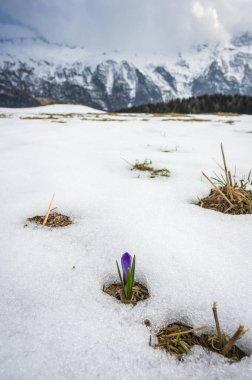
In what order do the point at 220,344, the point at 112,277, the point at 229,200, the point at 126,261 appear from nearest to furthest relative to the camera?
the point at 220,344
the point at 126,261
the point at 112,277
the point at 229,200

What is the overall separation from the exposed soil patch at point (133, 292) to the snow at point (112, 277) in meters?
0.04

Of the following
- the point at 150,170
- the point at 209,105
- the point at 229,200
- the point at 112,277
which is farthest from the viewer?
the point at 209,105

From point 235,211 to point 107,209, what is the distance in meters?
1.12

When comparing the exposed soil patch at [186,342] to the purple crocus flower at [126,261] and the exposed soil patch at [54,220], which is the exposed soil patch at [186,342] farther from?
the exposed soil patch at [54,220]

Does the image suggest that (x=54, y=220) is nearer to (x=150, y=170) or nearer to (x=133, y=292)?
(x=133, y=292)

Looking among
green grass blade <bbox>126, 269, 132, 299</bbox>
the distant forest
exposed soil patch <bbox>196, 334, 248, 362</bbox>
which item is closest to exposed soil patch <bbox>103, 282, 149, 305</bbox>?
green grass blade <bbox>126, 269, 132, 299</bbox>

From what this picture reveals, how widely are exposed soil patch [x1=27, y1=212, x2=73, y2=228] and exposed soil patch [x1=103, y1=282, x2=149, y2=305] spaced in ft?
2.64

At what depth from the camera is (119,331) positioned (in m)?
1.14

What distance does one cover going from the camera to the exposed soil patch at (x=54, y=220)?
2.09 m

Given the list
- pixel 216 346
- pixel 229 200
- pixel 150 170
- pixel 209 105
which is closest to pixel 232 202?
pixel 229 200

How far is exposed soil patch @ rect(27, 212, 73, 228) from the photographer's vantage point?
209 cm

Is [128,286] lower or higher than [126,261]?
lower

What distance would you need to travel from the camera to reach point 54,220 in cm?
214

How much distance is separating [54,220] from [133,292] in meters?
1.03
